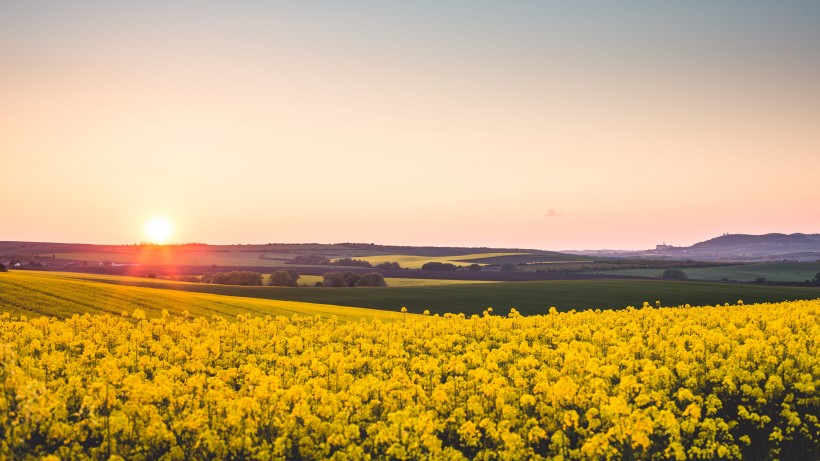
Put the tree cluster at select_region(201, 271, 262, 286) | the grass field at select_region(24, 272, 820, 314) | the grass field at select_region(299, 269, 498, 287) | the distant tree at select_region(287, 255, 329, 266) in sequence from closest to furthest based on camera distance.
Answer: the grass field at select_region(24, 272, 820, 314) → the grass field at select_region(299, 269, 498, 287) → the tree cluster at select_region(201, 271, 262, 286) → the distant tree at select_region(287, 255, 329, 266)

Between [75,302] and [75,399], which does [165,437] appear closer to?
[75,399]

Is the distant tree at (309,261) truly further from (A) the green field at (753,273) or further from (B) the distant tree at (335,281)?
(A) the green field at (753,273)

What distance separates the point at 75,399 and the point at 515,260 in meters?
181

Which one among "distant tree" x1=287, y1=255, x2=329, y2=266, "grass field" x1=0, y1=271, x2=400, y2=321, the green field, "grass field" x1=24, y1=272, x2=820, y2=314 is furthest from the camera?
"distant tree" x1=287, y1=255, x2=329, y2=266

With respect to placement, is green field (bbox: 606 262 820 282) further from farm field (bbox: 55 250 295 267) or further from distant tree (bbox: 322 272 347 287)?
farm field (bbox: 55 250 295 267)

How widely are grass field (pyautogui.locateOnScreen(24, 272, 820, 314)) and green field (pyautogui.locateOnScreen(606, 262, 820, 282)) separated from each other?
29.6m

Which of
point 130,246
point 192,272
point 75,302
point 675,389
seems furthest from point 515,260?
point 675,389

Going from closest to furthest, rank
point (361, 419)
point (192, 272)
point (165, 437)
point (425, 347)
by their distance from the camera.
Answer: point (165, 437) < point (361, 419) < point (425, 347) < point (192, 272)

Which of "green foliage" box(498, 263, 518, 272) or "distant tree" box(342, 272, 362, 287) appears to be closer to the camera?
"distant tree" box(342, 272, 362, 287)

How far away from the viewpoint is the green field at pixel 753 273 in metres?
109

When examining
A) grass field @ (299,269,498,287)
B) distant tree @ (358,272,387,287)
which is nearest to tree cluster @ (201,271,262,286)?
grass field @ (299,269,498,287)

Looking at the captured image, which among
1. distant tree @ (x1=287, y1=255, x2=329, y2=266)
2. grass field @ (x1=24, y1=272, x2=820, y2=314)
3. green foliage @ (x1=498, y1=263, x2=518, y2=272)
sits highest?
distant tree @ (x1=287, y1=255, x2=329, y2=266)

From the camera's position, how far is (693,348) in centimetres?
1853

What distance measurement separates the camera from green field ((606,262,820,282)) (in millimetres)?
108625
